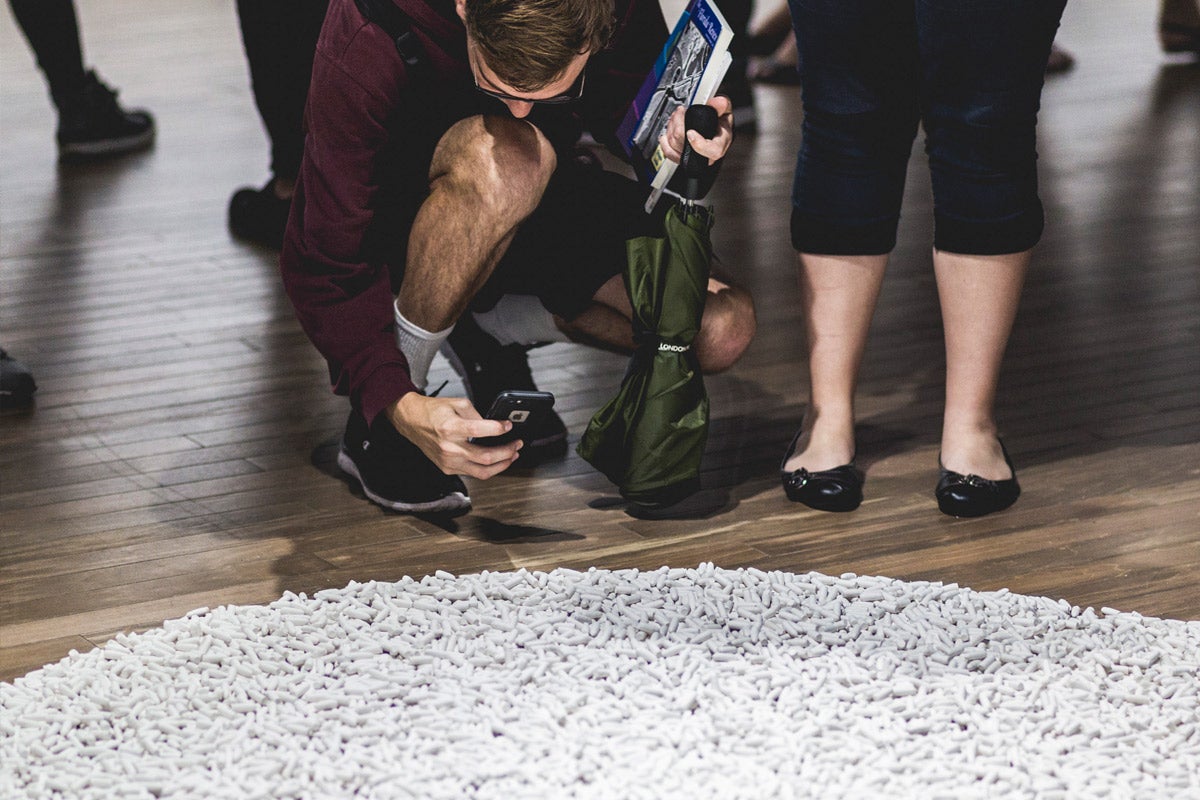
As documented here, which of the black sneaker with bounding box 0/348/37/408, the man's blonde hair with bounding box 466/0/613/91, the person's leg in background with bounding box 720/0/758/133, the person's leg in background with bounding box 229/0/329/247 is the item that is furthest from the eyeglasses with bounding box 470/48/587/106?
the person's leg in background with bounding box 720/0/758/133

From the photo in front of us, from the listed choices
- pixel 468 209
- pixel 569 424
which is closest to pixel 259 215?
pixel 569 424

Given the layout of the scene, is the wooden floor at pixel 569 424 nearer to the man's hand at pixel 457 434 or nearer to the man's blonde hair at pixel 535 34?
the man's hand at pixel 457 434

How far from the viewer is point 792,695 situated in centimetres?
158

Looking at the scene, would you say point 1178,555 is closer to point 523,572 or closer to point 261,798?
point 523,572

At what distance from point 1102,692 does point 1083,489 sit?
56cm

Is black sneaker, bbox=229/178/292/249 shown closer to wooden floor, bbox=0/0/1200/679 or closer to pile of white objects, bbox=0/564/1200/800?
wooden floor, bbox=0/0/1200/679

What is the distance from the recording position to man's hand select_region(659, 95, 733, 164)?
6.18 ft

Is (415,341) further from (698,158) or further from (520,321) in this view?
(698,158)

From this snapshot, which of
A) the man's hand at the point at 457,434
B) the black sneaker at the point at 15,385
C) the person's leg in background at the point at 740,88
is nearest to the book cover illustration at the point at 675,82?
the man's hand at the point at 457,434

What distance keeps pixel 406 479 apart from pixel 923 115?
0.81m

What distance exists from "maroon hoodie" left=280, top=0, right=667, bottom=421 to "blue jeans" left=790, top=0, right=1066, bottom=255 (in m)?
0.43

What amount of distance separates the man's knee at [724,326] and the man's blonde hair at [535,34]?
452 millimetres

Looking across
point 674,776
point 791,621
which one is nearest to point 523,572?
point 791,621

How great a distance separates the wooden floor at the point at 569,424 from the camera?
6.29 ft
